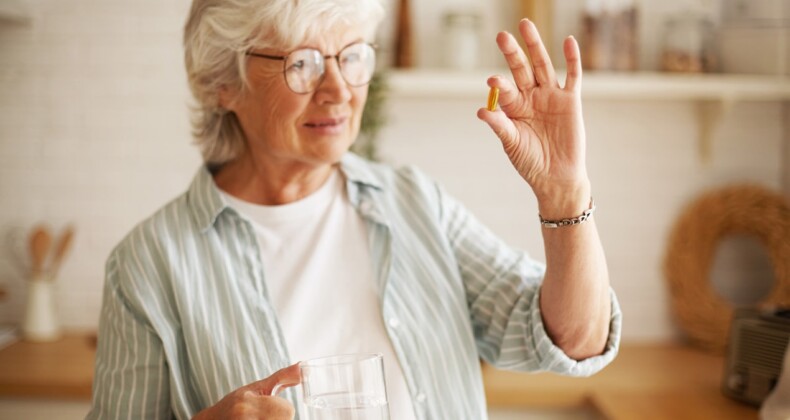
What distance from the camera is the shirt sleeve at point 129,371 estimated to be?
51.1 inches

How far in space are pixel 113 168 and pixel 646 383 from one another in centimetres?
177

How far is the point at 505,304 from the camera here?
1.38 m

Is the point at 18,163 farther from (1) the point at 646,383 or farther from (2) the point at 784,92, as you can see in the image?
(2) the point at 784,92

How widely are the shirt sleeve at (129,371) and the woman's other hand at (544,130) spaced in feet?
2.05

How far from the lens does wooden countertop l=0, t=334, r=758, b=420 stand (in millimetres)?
2162

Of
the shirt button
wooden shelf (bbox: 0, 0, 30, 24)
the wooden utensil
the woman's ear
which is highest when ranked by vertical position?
wooden shelf (bbox: 0, 0, 30, 24)

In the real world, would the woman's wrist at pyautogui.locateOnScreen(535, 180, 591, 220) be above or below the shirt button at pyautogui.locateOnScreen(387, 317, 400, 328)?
above

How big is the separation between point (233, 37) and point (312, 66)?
146 millimetres

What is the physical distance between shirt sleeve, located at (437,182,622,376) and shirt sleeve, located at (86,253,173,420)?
52 centimetres

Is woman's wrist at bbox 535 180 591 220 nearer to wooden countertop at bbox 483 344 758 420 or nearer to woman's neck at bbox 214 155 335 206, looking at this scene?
woman's neck at bbox 214 155 335 206

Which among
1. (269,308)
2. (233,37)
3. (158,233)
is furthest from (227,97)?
(269,308)

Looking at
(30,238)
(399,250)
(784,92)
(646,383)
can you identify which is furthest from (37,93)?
(784,92)

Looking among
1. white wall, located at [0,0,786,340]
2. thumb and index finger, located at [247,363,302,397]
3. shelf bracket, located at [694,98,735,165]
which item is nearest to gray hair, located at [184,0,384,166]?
thumb and index finger, located at [247,363,302,397]

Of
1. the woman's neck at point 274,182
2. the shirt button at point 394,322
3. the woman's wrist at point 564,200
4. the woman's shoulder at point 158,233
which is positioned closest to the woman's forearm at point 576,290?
the woman's wrist at point 564,200
